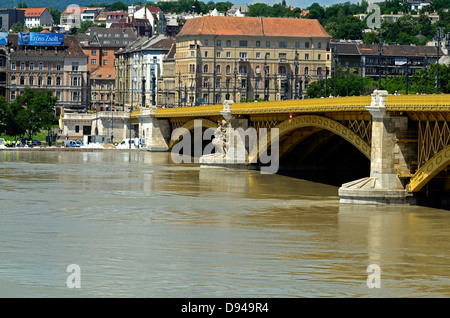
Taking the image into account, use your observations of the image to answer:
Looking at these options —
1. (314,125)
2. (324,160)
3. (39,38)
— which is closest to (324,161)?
(324,160)

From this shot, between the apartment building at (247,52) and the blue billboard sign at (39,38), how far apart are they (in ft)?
67.8

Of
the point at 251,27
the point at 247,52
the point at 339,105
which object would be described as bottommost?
the point at 339,105

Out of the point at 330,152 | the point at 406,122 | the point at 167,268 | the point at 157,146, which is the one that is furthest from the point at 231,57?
the point at 167,268

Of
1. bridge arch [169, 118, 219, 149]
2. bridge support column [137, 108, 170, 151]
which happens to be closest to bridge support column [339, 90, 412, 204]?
bridge arch [169, 118, 219, 149]

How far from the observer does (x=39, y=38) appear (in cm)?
18538

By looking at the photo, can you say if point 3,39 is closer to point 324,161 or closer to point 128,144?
point 128,144

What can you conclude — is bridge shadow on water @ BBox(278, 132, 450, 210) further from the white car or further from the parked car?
the parked car

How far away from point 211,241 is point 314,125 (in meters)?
27.6

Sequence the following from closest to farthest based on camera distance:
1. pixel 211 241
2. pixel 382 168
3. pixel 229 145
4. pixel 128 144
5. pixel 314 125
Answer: pixel 211 241 < pixel 382 168 < pixel 314 125 < pixel 229 145 < pixel 128 144

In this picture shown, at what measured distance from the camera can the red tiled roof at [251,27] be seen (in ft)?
614

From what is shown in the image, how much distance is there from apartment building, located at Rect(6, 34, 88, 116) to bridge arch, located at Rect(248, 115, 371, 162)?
100006mm

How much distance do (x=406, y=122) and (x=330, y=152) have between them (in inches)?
1117

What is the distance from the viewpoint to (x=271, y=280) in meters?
36.8

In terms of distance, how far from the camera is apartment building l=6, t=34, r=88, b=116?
18475 cm
